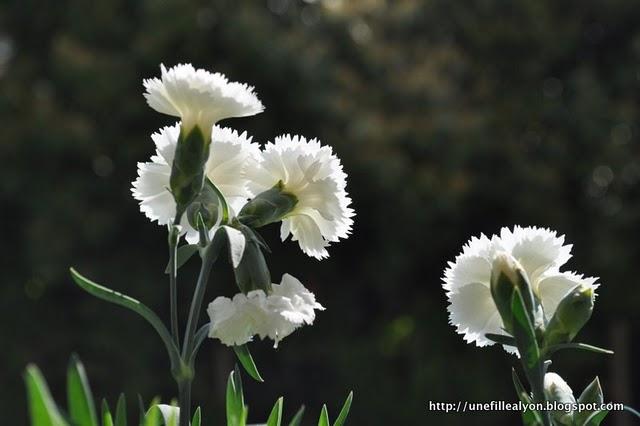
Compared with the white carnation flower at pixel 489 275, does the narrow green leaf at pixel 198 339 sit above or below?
below

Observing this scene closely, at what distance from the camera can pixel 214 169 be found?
0.84 meters

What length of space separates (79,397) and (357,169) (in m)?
4.98

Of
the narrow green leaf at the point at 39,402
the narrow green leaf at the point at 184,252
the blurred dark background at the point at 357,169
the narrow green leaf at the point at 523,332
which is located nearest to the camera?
the narrow green leaf at the point at 39,402

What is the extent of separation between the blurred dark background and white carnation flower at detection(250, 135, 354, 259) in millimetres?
4606

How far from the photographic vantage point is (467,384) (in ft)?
19.1

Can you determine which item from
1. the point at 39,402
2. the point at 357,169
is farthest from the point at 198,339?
the point at 357,169

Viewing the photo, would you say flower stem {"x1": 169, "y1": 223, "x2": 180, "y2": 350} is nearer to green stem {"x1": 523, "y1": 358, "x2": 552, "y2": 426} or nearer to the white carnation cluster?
the white carnation cluster

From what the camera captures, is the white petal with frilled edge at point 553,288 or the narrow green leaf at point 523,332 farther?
the white petal with frilled edge at point 553,288

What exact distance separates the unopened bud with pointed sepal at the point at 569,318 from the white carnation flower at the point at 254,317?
189 mm

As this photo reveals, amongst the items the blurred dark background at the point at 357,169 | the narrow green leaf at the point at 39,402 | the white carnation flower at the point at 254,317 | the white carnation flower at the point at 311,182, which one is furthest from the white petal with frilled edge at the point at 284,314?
the blurred dark background at the point at 357,169

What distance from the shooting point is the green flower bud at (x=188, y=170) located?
0.77m

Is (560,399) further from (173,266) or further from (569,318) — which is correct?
(173,266)

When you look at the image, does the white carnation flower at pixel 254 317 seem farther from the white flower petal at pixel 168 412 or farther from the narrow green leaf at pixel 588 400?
the narrow green leaf at pixel 588 400

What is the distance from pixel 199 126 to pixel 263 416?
5.50m
